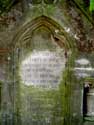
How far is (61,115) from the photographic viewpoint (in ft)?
35.3

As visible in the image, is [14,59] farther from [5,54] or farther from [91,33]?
[91,33]

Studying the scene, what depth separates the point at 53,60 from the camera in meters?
10.8

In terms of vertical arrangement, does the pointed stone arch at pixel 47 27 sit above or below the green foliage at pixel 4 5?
below

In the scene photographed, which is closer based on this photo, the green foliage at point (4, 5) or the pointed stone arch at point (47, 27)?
the green foliage at point (4, 5)

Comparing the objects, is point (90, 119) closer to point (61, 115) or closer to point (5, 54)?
point (61, 115)

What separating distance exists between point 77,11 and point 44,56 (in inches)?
47.8

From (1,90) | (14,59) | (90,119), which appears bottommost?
(90,119)

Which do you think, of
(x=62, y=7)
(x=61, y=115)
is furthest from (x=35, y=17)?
(x=61, y=115)

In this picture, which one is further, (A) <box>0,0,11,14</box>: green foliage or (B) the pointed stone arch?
(B) the pointed stone arch

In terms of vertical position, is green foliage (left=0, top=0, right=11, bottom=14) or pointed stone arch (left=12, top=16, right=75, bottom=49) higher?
green foliage (left=0, top=0, right=11, bottom=14)

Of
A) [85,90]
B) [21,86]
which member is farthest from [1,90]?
[85,90]

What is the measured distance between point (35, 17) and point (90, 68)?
63.8 inches

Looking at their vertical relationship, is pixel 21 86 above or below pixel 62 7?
below

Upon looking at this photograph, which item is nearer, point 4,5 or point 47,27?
point 4,5
